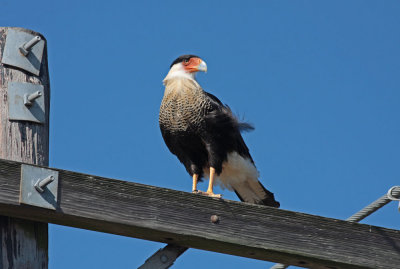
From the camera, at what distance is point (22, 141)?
2.96m

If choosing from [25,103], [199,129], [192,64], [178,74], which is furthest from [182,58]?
[25,103]

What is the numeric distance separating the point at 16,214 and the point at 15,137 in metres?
0.36

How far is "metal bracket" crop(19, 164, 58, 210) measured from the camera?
2693 millimetres

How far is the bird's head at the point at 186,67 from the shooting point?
5.41 metres

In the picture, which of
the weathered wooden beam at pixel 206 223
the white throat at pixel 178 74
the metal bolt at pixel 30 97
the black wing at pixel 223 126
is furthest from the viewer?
the white throat at pixel 178 74

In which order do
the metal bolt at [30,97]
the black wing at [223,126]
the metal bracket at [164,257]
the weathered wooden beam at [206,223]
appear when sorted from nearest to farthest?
1. the weathered wooden beam at [206,223]
2. the metal bracket at [164,257]
3. the metal bolt at [30,97]
4. the black wing at [223,126]

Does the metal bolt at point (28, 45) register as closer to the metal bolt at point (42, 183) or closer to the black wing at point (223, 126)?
the metal bolt at point (42, 183)

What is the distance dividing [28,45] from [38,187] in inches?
28.0

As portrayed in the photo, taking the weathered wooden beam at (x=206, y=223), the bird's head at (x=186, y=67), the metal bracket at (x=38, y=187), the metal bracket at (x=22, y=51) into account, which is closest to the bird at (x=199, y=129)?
the bird's head at (x=186, y=67)

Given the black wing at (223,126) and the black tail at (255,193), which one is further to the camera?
the black tail at (255,193)

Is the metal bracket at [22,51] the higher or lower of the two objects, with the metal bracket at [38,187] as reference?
higher

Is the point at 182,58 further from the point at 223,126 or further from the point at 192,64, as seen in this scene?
the point at 223,126

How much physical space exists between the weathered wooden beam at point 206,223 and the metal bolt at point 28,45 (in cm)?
60

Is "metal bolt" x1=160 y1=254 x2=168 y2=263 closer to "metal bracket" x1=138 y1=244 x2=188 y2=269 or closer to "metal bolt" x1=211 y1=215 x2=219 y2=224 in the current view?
"metal bracket" x1=138 y1=244 x2=188 y2=269
